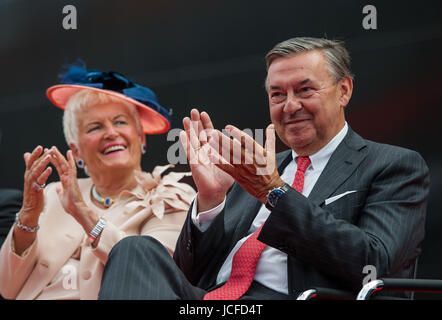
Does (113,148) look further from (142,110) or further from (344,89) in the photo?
(344,89)

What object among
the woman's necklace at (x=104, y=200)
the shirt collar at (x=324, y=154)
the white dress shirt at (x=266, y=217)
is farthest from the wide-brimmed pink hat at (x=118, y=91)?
the shirt collar at (x=324, y=154)

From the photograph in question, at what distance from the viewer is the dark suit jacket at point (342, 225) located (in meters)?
1.87

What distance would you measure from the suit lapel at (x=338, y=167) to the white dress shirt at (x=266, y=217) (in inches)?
2.4

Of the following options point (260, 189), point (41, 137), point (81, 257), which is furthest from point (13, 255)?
point (260, 189)

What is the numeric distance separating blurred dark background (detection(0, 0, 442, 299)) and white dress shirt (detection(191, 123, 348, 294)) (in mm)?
661

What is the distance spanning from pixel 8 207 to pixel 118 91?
993 mm

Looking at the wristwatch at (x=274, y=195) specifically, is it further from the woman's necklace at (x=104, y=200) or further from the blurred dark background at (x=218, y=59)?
the woman's necklace at (x=104, y=200)

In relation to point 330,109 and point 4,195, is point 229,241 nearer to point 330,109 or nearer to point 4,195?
point 330,109

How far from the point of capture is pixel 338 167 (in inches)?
86.0

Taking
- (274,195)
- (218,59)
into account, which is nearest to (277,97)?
(274,195)

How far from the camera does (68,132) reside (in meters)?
3.29

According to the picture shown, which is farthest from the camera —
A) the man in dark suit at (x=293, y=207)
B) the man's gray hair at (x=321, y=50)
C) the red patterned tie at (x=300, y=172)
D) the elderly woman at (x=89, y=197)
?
the elderly woman at (x=89, y=197)
